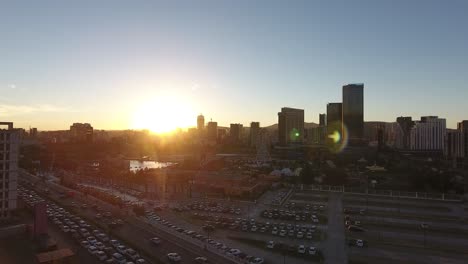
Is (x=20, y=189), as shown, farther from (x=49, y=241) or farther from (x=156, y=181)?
(x=49, y=241)

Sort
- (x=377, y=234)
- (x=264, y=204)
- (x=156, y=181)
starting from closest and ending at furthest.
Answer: (x=377, y=234)
(x=264, y=204)
(x=156, y=181)

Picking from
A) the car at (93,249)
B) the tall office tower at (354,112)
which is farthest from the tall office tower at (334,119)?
the car at (93,249)

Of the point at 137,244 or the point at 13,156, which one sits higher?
the point at 13,156

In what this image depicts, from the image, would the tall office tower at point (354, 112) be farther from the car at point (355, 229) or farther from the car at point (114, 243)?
the car at point (114, 243)

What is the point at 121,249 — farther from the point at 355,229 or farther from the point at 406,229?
the point at 406,229

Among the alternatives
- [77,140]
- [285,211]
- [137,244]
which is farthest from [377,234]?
[77,140]

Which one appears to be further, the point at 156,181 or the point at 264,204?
the point at 156,181
